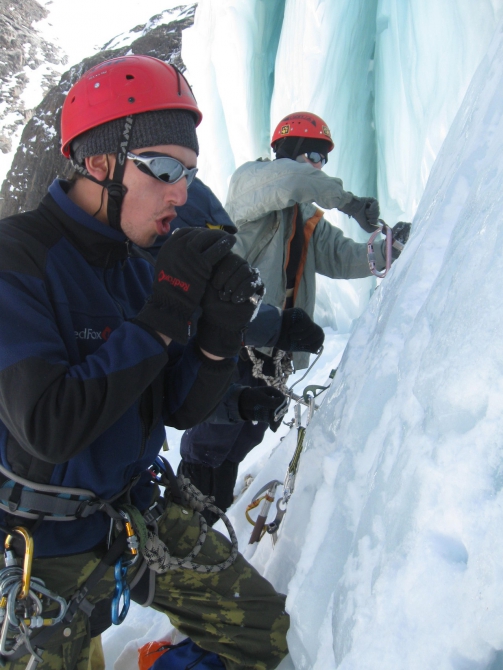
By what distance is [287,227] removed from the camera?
225 centimetres

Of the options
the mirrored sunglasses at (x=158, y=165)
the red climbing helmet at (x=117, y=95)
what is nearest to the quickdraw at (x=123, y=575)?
the mirrored sunglasses at (x=158, y=165)

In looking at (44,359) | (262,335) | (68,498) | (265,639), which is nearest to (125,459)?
(68,498)

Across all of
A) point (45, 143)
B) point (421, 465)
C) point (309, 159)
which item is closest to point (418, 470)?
point (421, 465)

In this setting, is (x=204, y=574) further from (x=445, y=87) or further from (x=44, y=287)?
(x=445, y=87)

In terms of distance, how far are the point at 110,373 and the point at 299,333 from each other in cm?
91

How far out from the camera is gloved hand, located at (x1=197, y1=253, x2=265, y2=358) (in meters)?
0.97

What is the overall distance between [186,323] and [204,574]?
70 cm

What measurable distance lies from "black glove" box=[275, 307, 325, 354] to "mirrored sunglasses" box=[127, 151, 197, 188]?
0.74 m

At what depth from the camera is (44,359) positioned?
845mm

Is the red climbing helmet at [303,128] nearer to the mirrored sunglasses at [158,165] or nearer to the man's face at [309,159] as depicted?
the man's face at [309,159]

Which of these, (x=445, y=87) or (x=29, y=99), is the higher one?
(x=29, y=99)

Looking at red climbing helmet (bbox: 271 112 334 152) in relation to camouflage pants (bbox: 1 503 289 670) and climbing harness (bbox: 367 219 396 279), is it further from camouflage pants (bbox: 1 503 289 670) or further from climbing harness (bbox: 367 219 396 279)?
camouflage pants (bbox: 1 503 289 670)

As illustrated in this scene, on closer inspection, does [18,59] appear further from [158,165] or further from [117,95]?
[158,165]

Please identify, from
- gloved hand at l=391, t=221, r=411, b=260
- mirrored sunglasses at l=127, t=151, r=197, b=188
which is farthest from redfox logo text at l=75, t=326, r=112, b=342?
gloved hand at l=391, t=221, r=411, b=260
